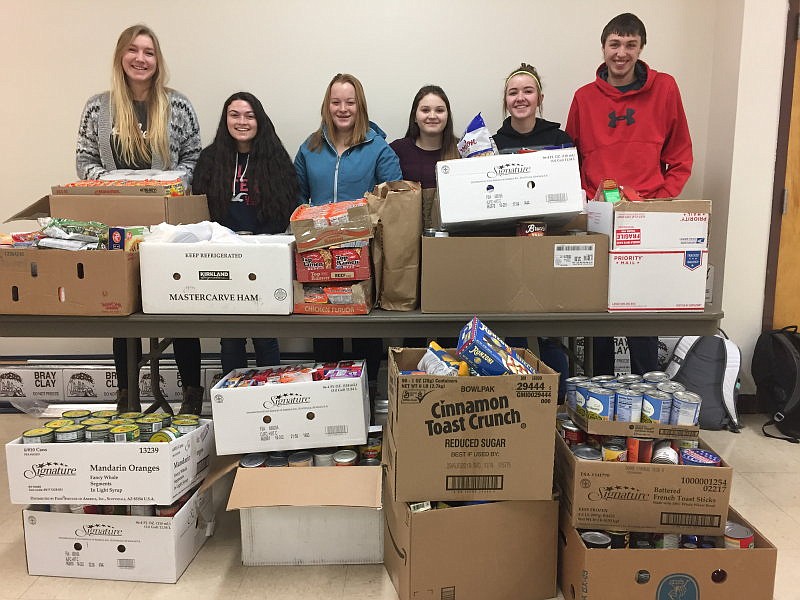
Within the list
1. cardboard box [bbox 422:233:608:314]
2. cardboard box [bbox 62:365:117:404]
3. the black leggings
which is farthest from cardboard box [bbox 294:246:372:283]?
cardboard box [bbox 62:365:117:404]

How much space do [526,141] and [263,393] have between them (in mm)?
1651

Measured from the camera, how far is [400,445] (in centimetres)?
156

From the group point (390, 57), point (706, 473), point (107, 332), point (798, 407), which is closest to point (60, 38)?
point (390, 57)

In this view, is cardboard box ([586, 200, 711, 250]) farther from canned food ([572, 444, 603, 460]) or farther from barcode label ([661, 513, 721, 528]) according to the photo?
barcode label ([661, 513, 721, 528])

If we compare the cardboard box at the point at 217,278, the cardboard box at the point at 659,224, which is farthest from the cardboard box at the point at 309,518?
the cardboard box at the point at 659,224

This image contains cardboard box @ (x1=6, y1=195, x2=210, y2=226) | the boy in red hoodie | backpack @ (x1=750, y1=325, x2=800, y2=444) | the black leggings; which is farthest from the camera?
backpack @ (x1=750, y1=325, x2=800, y2=444)

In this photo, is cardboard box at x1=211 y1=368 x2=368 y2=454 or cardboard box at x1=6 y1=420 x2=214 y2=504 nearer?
cardboard box at x1=6 y1=420 x2=214 y2=504

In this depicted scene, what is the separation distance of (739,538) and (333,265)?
4.58ft

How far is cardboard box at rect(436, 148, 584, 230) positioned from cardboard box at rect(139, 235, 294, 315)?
560mm

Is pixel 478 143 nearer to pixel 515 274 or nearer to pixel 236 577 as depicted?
pixel 515 274

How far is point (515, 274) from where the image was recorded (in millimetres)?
1906

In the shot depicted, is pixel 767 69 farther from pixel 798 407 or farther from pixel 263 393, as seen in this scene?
pixel 263 393

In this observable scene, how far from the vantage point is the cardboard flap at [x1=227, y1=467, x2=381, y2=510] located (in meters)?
1.76

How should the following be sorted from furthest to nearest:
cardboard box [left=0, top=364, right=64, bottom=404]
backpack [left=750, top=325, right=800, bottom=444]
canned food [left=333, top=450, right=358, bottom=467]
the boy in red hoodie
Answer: cardboard box [left=0, top=364, right=64, bottom=404] < backpack [left=750, top=325, right=800, bottom=444] < the boy in red hoodie < canned food [left=333, top=450, right=358, bottom=467]
